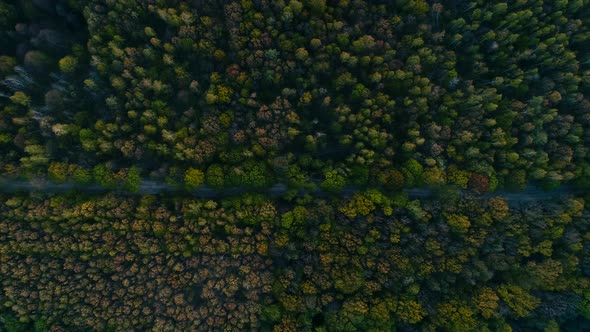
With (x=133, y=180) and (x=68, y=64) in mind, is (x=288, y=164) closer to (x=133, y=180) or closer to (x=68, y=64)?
(x=133, y=180)

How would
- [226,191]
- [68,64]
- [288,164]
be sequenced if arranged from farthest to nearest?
[226,191], [288,164], [68,64]

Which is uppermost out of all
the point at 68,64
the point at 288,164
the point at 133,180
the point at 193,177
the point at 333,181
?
the point at 68,64

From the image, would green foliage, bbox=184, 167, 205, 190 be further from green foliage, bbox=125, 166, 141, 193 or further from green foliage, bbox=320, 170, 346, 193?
green foliage, bbox=320, 170, 346, 193

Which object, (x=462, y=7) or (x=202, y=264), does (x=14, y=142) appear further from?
(x=462, y=7)

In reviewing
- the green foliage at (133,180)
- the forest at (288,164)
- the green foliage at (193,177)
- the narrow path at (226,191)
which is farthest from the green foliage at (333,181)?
the green foliage at (133,180)

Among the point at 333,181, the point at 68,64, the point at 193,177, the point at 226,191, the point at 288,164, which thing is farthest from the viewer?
the point at 226,191

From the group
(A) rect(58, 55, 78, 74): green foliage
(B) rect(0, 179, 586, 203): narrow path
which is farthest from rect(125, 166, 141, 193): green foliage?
(A) rect(58, 55, 78, 74): green foliage

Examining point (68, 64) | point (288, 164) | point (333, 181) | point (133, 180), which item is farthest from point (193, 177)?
point (68, 64)

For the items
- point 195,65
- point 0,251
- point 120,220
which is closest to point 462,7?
point 195,65
